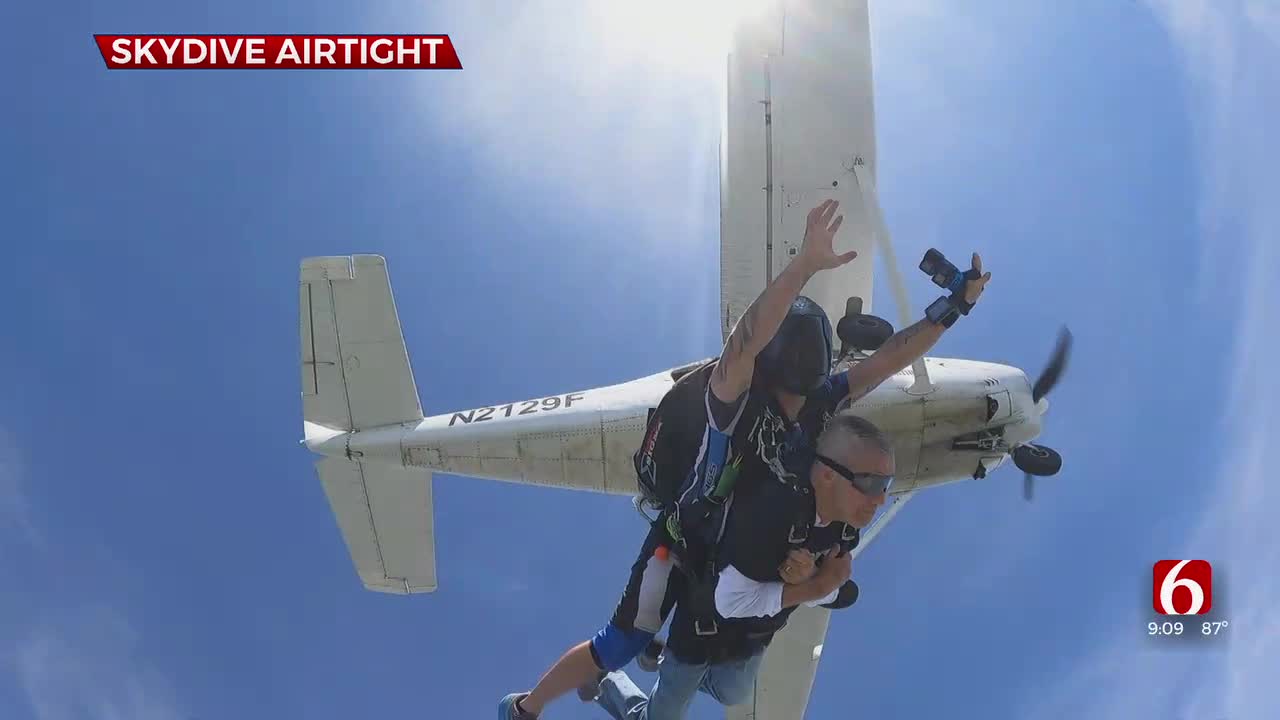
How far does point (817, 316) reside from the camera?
12.8ft

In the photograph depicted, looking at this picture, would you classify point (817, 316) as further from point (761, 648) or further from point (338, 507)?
point (338, 507)

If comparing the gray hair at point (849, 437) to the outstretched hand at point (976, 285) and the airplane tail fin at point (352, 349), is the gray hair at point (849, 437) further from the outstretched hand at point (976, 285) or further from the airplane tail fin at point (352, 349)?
the airplane tail fin at point (352, 349)

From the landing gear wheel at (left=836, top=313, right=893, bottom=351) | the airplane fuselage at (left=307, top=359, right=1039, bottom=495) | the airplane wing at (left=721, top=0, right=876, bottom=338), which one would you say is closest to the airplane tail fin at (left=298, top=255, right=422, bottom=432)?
→ the airplane fuselage at (left=307, top=359, right=1039, bottom=495)

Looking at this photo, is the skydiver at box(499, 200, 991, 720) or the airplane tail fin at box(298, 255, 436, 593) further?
the airplane tail fin at box(298, 255, 436, 593)

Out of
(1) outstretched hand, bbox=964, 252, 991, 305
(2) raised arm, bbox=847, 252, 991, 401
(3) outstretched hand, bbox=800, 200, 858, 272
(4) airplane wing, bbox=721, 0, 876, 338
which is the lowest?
(2) raised arm, bbox=847, 252, 991, 401

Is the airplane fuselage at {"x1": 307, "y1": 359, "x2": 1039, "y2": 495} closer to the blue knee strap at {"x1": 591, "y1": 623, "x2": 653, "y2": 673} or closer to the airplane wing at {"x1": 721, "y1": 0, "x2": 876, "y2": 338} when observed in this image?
the airplane wing at {"x1": 721, "y1": 0, "x2": 876, "y2": 338}

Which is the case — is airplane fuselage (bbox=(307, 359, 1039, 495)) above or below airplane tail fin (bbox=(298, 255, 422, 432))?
below

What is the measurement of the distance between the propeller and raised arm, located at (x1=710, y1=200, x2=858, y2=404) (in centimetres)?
689

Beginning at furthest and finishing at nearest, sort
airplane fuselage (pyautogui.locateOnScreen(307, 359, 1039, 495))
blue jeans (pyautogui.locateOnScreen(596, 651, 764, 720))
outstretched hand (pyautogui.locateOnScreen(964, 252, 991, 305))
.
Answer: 1. airplane fuselage (pyautogui.locateOnScreen(307, 359, 1039, 495))
2. blue jeans (pyautogui.locateOnScreen(596, 651, 764, 720))
3. outstretched hand (pyautogui.locateOnScreen(964, 252, 991, 305))

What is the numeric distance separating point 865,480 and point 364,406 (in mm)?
7192

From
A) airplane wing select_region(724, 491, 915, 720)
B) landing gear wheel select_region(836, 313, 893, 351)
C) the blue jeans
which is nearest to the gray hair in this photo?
the blue jeans

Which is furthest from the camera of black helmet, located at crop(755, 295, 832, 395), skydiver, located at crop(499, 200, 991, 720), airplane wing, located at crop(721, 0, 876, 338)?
airplane wing, located at crop(721, 0, 876, 338)

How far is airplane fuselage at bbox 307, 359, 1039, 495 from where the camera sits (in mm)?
8711

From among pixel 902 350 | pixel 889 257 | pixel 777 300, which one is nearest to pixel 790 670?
pixel 889 257
